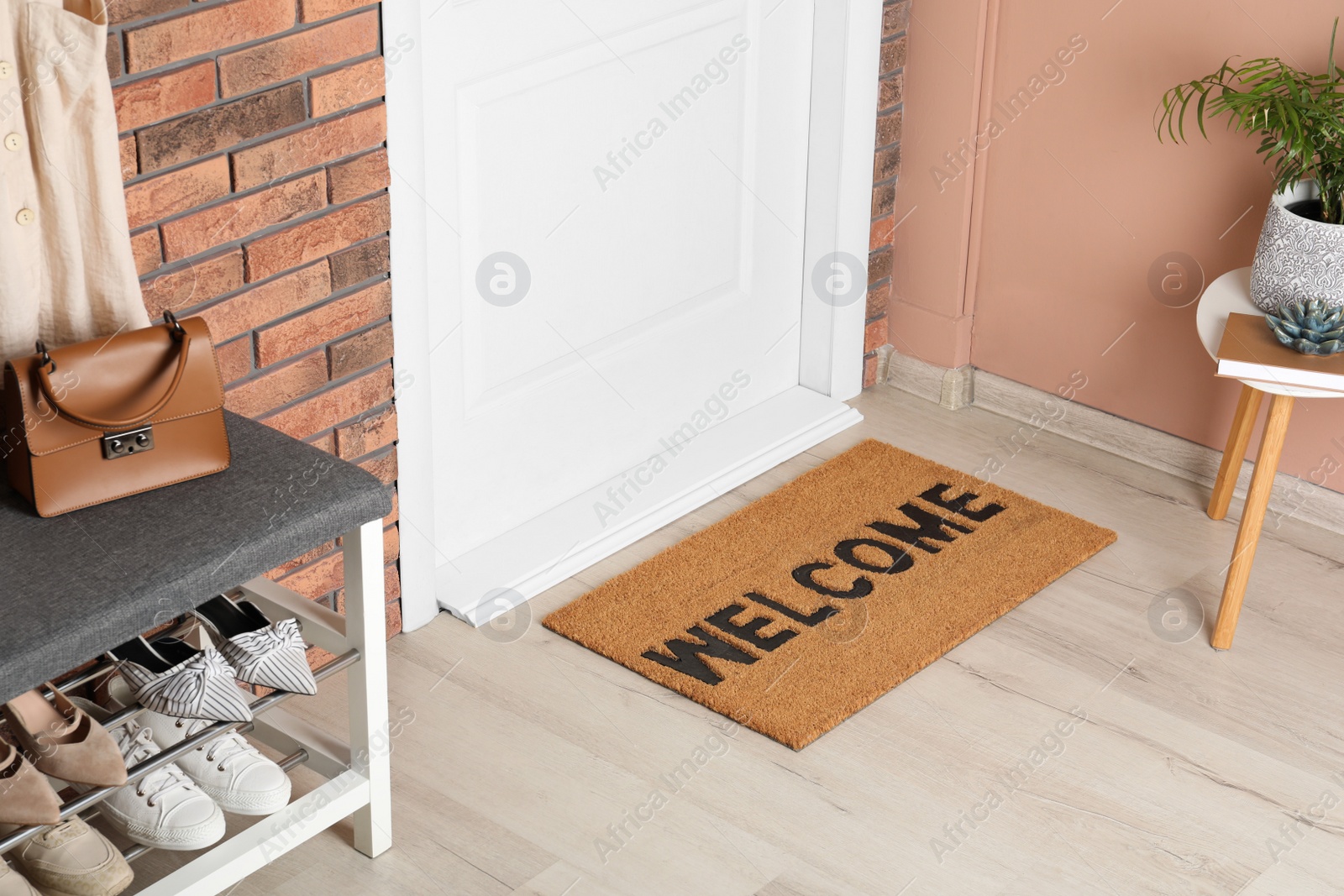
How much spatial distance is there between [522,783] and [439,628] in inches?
16.4

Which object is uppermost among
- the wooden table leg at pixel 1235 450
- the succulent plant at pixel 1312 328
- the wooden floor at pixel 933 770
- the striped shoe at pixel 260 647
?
the succulent plant at pixel 1312 328

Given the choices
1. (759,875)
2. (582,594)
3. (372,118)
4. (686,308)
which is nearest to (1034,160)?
(686,308)

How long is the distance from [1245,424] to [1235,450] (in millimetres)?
69

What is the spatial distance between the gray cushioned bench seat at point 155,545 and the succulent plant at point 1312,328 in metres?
1.37

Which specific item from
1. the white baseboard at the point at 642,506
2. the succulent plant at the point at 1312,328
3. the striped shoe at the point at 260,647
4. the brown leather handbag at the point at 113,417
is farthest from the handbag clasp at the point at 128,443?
the succulent plant at the point at 1312,328

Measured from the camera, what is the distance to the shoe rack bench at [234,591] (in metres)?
1.39

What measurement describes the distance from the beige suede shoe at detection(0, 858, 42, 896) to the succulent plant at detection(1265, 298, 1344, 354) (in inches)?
72.0

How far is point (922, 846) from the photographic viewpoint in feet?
6.23

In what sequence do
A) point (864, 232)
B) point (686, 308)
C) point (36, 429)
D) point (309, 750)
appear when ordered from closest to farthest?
point (36, 429), point (309, 750), point (686, 308), point (864, 232)

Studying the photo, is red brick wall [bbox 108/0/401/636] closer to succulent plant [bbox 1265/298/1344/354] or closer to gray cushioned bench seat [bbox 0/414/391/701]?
A: gray cushioned bench seat [bbox 0/414/391/701]

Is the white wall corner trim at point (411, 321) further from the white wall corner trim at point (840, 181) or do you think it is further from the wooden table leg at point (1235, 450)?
the wooden table leg at point (1235, 450)

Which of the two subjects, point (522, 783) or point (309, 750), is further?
point (522, 783)

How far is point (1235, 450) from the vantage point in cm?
→ 258

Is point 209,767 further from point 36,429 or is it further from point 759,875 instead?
point 759,875
